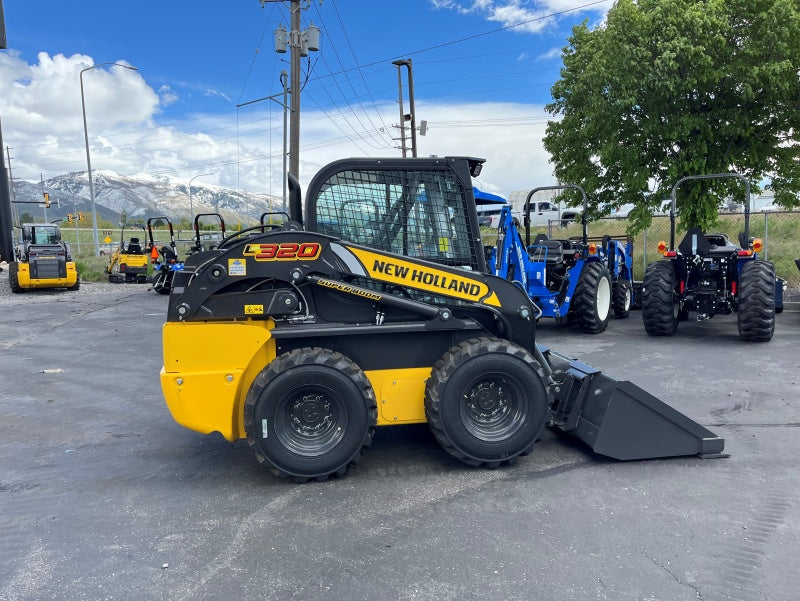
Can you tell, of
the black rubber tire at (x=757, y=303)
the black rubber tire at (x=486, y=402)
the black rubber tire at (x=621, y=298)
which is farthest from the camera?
the black rubber tire at (x=621, y=298)

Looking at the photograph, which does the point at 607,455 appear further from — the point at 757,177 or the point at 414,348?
the point at 757,177

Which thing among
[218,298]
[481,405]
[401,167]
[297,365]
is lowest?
[481,405]

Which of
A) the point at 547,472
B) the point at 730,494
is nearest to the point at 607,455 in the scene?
the point at 547,472

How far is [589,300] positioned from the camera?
1086 centimetres

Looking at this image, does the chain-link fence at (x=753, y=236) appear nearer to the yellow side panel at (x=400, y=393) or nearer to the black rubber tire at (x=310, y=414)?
the yellow side panel at (x=400, y=393)

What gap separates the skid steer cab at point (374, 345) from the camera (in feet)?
15.1

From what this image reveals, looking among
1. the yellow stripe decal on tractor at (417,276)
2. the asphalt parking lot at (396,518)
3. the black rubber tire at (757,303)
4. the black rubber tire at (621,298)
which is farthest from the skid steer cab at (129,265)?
the yellow stripe decal on tractor at (417,276)

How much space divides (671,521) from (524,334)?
1.72 meters

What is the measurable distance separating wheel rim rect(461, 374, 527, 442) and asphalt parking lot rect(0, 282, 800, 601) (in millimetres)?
311

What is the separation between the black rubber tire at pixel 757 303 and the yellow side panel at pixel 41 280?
778 inches

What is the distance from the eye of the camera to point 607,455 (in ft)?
16.0

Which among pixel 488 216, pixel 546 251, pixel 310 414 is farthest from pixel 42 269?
pixel 310 414

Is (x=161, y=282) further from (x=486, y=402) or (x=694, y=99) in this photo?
(x=486, y=402)

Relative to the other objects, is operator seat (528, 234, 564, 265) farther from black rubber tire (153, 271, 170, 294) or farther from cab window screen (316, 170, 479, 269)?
black rubber tire (153, 271, 170, 294)
